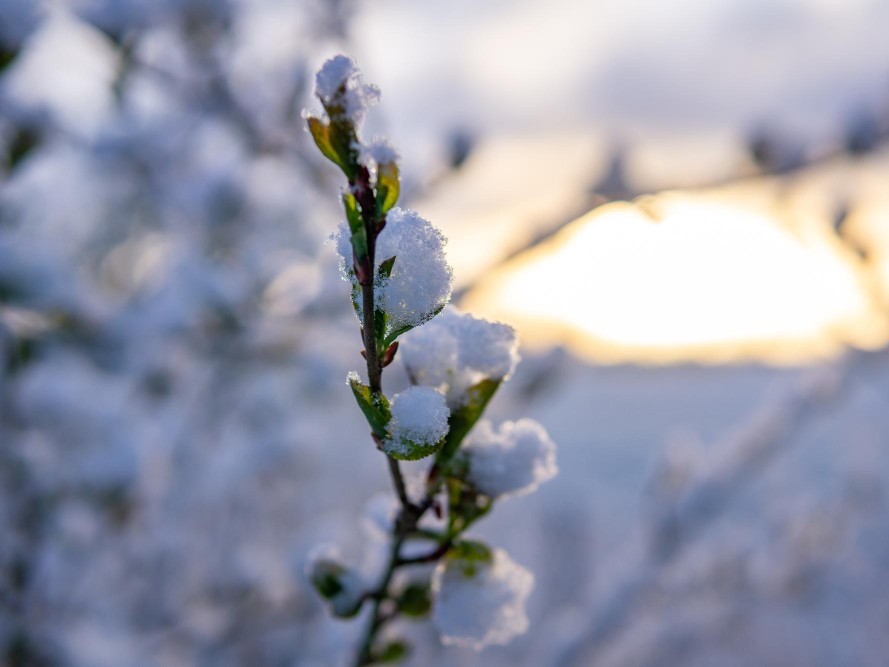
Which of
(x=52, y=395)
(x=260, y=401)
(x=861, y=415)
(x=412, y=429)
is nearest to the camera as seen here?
(x=412, y=429)

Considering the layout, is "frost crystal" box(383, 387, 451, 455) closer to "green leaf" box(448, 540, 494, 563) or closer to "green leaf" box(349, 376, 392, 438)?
"green leaf" box(349, 376, 392, 438)

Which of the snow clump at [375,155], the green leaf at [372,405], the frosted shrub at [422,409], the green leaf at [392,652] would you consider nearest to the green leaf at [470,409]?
the frosted shrub at [422,409]

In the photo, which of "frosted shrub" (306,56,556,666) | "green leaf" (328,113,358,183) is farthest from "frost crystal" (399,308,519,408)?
"green leaf" (328,113,358,183)

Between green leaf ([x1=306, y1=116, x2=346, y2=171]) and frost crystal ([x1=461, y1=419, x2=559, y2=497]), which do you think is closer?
green leaf ([x1=306, y1=116, x2=346, y2=171])

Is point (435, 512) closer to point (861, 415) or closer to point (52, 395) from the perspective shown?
point (52, 395)

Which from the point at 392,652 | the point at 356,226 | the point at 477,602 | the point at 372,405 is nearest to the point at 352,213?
the point at 356,226

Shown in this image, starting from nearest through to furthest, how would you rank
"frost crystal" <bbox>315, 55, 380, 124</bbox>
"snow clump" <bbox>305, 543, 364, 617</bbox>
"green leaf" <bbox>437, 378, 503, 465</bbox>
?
"frost crystal" <bbox>315, 55, 380, 124</bbox>, "green leaf" <bbox>437, 378, 503, 465</bbox>, "snow clump" <bbox>305, 543, 364, 617</bbox>

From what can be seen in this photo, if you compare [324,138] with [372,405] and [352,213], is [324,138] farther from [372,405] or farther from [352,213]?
[372,405]

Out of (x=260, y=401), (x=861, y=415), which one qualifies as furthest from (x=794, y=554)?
(x=861, y=415)
